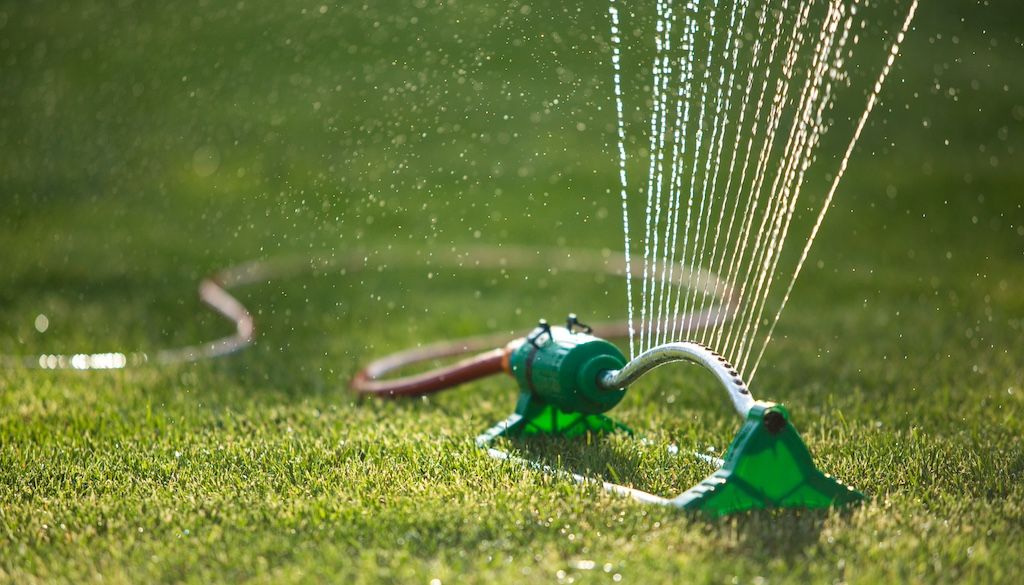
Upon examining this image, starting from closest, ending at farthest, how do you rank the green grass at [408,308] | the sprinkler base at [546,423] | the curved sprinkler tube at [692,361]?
the green grass at [408,308], the curved sprinkler tube at [692,361], the sprinkler base at [546,423]

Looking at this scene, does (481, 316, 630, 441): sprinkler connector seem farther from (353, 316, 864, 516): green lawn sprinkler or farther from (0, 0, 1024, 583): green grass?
(0, 0, 1024, 583): green grass

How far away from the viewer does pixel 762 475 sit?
2742 millimetres

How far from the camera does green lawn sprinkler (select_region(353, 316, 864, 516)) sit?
273cm

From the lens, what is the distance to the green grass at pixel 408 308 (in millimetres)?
2633

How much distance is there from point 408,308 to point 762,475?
316cm

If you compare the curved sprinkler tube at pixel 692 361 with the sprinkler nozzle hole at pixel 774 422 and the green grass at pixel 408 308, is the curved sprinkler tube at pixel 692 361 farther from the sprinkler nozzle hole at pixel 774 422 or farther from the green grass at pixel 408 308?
the green grass at pixel 408 308

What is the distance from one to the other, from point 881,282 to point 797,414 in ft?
8.77

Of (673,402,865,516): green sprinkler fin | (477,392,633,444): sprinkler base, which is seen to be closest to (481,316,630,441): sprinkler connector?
(477,392,633,444): sprinkler base

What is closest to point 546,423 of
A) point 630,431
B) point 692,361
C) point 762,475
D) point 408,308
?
point 630,431

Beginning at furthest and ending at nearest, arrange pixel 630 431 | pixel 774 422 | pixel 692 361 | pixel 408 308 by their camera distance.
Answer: pixel 408 308 → pixel 630 431 → pixel 692 361 → pixel 774 422

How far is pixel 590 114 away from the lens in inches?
393

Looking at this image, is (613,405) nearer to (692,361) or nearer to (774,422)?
(692,361)

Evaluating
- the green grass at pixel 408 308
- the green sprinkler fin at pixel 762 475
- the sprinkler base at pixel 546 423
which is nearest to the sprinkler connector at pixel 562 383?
the sprinkler base at pixel 546 423

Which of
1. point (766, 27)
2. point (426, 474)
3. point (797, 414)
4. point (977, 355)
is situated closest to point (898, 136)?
point (766, 27)
